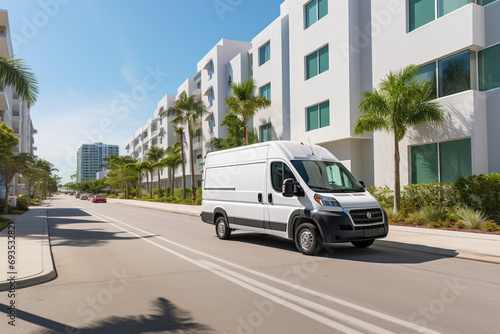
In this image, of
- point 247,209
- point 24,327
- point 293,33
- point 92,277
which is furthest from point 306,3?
point 24,327

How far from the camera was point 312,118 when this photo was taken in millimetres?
23406

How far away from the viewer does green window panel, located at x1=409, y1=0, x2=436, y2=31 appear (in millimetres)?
16312

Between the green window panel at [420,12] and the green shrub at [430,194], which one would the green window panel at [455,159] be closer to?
the green shrub at [430,194]

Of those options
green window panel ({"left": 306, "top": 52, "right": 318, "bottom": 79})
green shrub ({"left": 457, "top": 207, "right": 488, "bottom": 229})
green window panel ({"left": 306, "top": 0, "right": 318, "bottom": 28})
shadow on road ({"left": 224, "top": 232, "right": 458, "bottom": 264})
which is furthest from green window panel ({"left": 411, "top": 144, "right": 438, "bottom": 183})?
green window panel ({"left": 306, "top": 0, "right": 318, "bottom": 28})

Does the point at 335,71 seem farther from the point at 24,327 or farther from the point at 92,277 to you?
the point at 24,327

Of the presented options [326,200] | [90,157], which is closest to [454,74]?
[326,200]

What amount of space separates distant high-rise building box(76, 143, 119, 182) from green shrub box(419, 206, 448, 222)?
535 ft

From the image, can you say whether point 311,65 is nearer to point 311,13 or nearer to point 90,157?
point 311,13

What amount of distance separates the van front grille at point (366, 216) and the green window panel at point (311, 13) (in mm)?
17793

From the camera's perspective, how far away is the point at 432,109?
15.2 m

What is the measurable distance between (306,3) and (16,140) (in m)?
19.4

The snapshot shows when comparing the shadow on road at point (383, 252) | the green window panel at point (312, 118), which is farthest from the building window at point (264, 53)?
the shadow on road at point (383, 252)

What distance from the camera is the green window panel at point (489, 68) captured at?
45.9ft

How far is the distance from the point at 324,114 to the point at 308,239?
14.8 m
